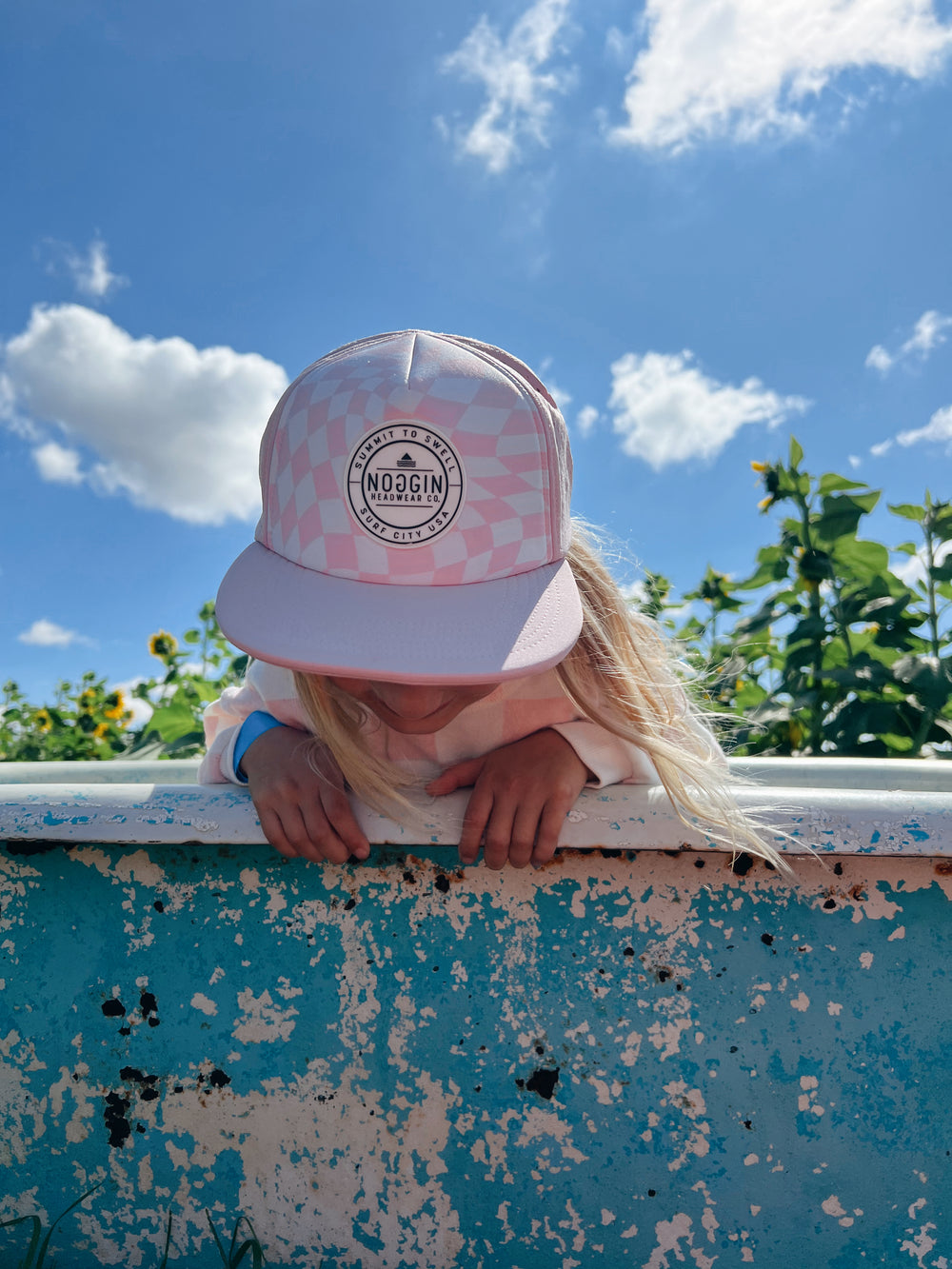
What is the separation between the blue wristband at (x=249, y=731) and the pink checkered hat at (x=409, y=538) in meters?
0.29

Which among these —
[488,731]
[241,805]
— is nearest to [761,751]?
[488,731]

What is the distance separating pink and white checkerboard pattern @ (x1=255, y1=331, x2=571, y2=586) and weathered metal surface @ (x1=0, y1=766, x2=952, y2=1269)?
10.4 inches

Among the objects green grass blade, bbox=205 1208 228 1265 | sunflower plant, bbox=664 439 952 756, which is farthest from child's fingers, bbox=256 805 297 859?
sunflower plant, bbox=664 439 952 756

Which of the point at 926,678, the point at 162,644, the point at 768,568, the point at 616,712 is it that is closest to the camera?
the point at 616,712

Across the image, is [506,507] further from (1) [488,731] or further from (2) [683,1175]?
(2) [683,1175]

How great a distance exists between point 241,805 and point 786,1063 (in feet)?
1.74

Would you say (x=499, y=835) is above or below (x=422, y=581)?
below

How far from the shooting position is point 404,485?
68 cm

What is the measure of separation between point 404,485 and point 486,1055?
0.51 m

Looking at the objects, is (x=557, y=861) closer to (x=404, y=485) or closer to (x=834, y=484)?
(x=404, y=485)

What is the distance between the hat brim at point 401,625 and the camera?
637 mm

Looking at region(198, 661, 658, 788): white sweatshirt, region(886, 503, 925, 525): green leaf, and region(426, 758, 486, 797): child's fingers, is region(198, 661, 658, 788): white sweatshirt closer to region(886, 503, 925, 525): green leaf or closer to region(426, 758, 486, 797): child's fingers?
region(426, 758, 486, 797): child's fingers

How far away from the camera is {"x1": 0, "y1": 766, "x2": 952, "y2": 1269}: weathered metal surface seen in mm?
714

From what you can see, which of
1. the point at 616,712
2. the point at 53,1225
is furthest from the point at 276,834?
the point at 53,1225
